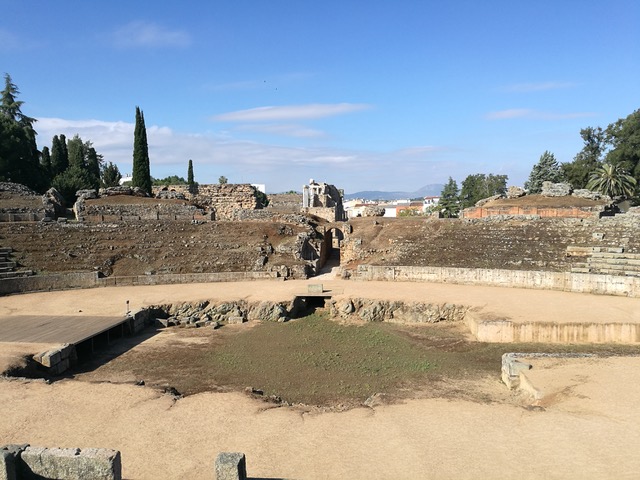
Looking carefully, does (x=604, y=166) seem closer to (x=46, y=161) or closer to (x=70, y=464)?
(x=70, y=464)

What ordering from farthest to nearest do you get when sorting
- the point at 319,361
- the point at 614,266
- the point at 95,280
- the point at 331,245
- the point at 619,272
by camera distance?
the point at 331,245
the point at 95,280
the point at 614,266
the point at 619,272
the point at 319,361

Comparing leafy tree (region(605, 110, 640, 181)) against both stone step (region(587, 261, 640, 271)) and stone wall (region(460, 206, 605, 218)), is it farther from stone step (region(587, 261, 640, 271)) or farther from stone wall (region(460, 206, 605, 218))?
stone step (region(587, 261, 640, 271))

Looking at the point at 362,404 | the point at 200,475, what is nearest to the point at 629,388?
the point at 362,404

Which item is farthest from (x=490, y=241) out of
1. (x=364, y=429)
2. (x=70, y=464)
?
(x=70, y=464)

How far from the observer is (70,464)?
6.79 metres

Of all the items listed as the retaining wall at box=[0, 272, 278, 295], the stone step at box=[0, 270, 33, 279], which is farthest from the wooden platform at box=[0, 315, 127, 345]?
the stone step at box=[0, 270, 33, 279]

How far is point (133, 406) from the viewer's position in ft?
35.0

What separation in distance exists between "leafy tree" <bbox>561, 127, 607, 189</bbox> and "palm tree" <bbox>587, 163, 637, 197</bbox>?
6169 mm

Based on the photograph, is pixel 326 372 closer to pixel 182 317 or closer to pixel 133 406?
pixel 133 406

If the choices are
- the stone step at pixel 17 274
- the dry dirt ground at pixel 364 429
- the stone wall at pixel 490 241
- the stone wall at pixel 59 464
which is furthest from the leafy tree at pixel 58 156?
the stone wall at pixel 59 464

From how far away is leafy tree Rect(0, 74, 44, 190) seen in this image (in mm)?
38312

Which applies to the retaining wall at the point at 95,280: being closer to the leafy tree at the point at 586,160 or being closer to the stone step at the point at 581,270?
the stone step at the point at 581,270

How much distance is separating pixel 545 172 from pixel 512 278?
29.5 metres

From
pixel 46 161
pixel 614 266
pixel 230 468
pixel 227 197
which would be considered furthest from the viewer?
pixel 46 161
